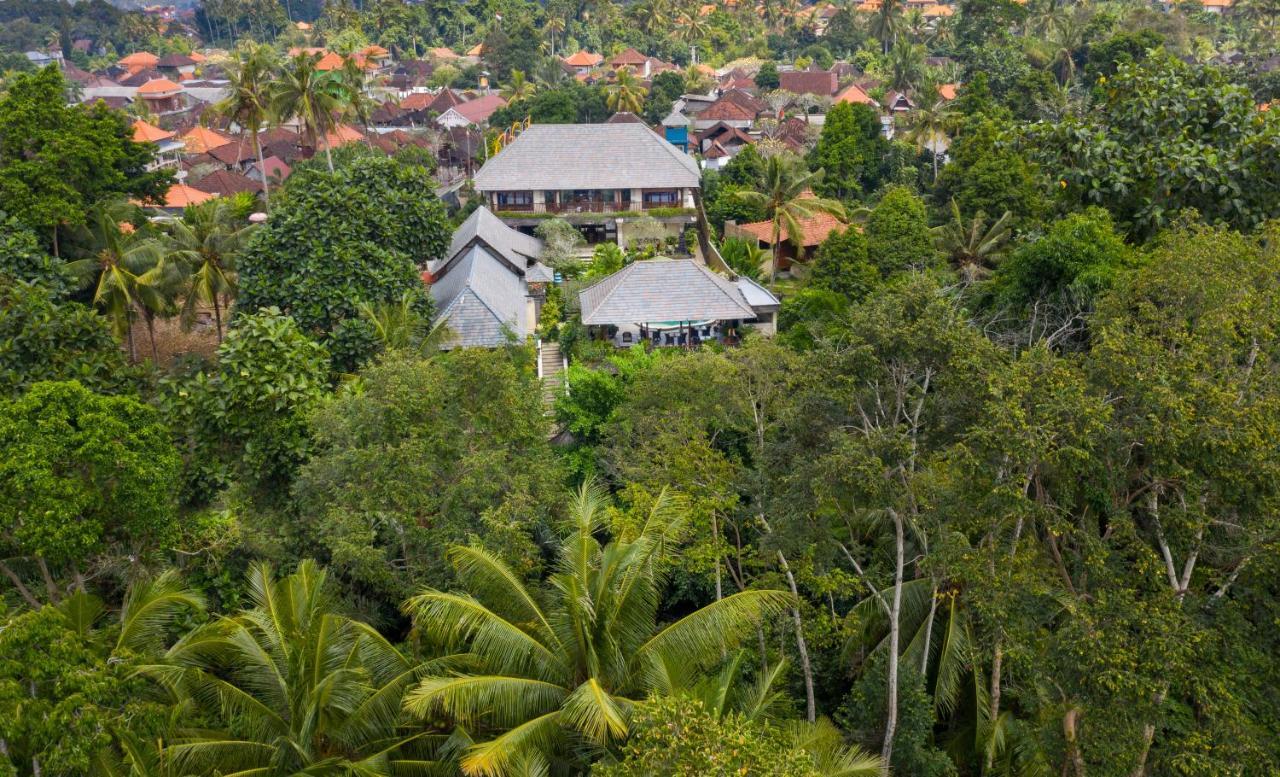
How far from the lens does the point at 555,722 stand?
1330 centimetres

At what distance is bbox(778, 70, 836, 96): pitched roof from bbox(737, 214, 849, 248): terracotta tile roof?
45.1 m

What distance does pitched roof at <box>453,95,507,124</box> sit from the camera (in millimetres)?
85312

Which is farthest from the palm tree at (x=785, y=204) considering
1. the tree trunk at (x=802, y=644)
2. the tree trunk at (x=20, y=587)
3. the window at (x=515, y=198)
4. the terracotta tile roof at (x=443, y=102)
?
the terracotta tile roof at (x=443, y=102)

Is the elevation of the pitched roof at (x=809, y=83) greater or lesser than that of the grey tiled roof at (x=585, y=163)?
greater

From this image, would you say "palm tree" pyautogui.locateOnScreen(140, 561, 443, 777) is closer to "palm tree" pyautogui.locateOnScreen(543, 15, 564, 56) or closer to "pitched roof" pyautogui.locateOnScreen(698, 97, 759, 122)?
"pitched roof" pyautogui.locateOnScreen(698, 97, 759, 122)

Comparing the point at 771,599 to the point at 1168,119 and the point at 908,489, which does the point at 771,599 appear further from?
the point at 1168,119

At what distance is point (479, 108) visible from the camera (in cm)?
8675

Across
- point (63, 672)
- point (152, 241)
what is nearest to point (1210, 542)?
point (63, 672)

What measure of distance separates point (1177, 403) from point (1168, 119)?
16.8m

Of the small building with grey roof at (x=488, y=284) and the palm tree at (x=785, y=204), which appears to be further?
the palm tree at (x=785, y=204)

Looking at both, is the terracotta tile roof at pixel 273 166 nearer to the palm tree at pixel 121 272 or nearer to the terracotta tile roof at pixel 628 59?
the palm tree at pixel 121 272

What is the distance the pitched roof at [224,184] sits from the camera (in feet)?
196

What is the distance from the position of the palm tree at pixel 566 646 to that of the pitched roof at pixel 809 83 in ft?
250

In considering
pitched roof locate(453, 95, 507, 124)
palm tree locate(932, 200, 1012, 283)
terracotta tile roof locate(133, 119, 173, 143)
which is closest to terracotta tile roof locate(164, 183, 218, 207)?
terracotta tile roof locate(133, 119, 173, 143)
